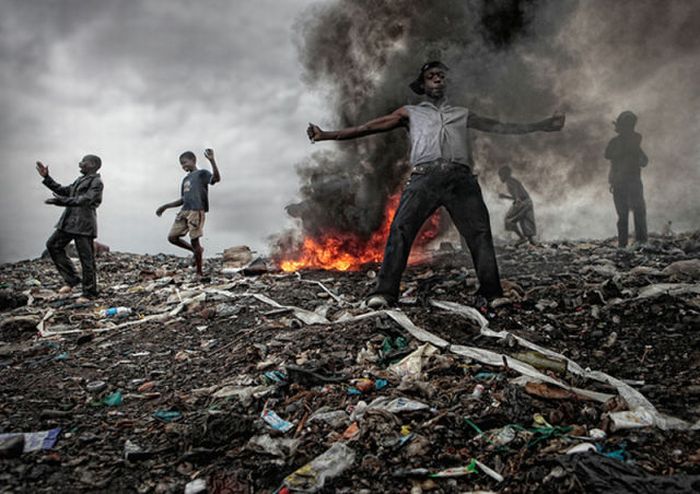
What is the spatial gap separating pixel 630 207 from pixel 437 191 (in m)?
6.92

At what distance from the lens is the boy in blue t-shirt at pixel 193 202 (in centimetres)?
756

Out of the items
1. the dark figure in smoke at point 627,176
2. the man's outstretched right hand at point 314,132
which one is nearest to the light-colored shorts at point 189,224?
the man's outstretched right hand at point 314,132

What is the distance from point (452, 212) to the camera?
417 centimetres

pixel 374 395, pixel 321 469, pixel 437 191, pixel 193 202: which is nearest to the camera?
pixel 321 469

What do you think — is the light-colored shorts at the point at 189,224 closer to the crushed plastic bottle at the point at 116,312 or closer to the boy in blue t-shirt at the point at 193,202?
the boy in blue t-shirt at the point at 193,202

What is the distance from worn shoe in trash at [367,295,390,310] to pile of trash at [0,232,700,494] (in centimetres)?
9

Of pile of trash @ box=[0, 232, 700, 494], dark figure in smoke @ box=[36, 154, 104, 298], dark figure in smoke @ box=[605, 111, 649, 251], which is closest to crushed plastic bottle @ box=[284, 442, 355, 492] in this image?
pile of trash @ box=[0, 232, 700, 494]

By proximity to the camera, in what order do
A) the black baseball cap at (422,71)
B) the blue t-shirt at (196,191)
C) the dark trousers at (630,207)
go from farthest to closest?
1. the dark trousers at (630,207)
2. the blue t-shirt at (196,191)
3. the black baseball cap at (422,71)

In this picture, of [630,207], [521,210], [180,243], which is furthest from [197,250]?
[630,207]

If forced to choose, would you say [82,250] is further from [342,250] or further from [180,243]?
[342,250]

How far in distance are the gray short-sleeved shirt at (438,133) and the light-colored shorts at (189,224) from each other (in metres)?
4.79

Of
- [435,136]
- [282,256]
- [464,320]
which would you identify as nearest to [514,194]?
[282,256]

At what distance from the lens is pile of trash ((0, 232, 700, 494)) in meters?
1.81

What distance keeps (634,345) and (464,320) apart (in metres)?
1.27
